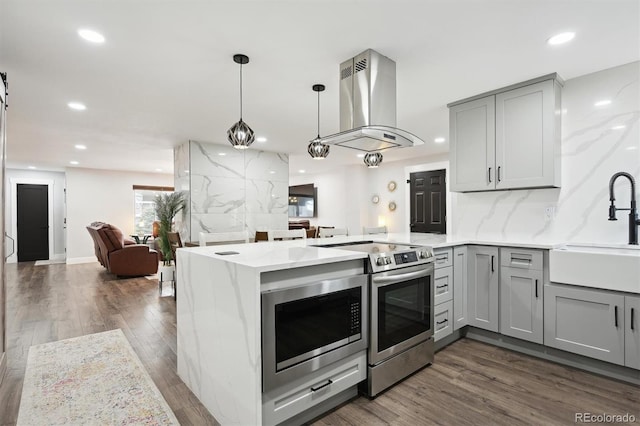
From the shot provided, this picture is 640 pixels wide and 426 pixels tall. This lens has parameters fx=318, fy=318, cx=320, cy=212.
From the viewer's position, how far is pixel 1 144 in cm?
229

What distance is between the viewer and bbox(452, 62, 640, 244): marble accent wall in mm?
2672

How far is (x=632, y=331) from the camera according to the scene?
85.8 inches

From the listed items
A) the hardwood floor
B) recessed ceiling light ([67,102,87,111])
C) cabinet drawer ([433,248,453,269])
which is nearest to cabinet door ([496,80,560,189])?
cabinet drawer ([433,248,453,269])

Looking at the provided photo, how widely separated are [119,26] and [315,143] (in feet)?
6.37

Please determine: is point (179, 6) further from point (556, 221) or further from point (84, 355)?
point (556, 221)

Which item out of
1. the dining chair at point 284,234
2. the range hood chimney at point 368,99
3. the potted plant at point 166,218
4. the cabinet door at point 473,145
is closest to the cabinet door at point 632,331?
the cabinet door at point 473,145

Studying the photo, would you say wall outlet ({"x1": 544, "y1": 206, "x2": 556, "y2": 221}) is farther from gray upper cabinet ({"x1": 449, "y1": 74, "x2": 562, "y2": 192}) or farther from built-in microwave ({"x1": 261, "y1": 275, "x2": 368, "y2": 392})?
built-in microwave ({"x1": 261, "y1": 275, "x2": 368, "y2": 392})

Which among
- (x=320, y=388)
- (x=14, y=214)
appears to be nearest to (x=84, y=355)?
(x=320, y=388)

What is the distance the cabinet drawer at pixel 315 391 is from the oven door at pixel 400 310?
0.13m

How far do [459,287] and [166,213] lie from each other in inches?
178

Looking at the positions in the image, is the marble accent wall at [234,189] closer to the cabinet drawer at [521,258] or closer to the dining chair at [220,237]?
the dining chair at [220,237]

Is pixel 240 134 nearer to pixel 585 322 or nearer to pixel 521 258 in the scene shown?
pixel 521 258

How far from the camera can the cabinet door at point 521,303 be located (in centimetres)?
260

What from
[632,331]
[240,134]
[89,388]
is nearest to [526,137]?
[632,331]
